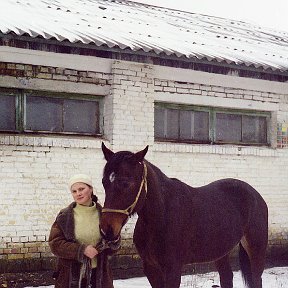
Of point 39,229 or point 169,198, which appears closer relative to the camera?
point 169,198

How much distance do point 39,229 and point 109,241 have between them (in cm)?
351

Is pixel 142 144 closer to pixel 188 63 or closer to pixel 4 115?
pixel 188 63

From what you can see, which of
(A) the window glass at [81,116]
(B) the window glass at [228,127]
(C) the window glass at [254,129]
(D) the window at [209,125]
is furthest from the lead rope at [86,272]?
(C) the window glass at [254,129]

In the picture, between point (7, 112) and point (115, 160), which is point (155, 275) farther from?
point (7, 112)

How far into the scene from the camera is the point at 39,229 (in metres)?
7.35

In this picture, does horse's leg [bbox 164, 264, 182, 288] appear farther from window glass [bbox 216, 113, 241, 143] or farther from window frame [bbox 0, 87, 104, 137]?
window glass [bbox 216, 113, 241, 143]

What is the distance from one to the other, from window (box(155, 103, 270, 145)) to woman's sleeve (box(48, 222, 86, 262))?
442 cm

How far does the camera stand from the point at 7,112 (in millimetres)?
7320

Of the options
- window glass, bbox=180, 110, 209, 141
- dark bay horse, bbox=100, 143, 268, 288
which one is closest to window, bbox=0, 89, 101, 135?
window glass, bbox=180, 110, 209, 141

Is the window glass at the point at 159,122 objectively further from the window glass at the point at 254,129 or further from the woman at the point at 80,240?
the woman at the point at 80,240

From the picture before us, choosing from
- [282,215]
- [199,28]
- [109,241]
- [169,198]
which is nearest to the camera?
[109,241]

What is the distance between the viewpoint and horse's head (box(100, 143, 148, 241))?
4043mm

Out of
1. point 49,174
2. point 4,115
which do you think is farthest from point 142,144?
point 4,115

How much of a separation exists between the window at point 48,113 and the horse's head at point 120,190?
10.9 feet
